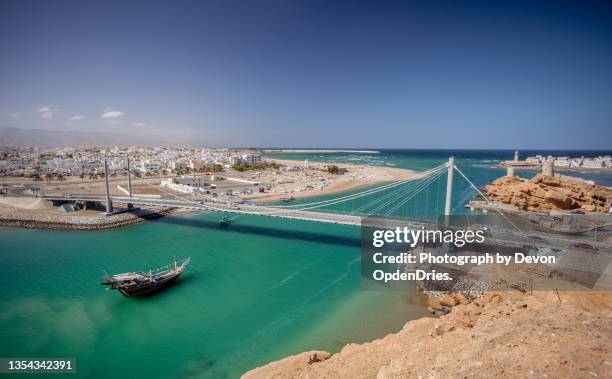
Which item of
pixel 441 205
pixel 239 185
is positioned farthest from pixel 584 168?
pixel 239 185

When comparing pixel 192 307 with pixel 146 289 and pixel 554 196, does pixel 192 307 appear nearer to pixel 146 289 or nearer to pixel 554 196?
pixel 146 289

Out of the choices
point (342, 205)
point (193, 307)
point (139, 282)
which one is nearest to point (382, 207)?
point (342, 205)

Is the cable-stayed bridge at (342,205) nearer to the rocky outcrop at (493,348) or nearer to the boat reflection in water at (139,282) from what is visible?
the boat reflection in water at (139,282)

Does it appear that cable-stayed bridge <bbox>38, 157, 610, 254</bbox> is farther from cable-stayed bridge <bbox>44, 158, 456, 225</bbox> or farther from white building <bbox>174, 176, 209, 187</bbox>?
white building <bbox>174, 176, 209, 187</bbox>

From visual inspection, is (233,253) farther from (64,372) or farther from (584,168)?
(584,168)

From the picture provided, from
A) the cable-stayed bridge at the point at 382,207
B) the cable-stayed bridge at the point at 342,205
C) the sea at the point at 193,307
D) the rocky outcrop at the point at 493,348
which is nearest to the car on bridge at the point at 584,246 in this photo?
the cable-stayed bridge at the point at 382,207
